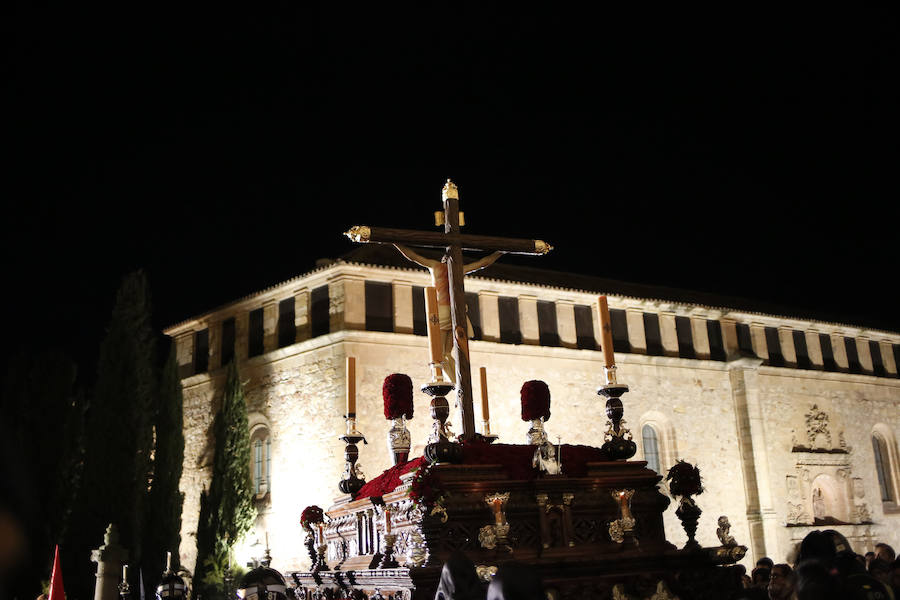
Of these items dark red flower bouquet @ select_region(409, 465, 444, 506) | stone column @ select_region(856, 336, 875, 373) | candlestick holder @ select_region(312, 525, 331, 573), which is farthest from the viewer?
stone column @ select_region(856, 336, 875, 373)

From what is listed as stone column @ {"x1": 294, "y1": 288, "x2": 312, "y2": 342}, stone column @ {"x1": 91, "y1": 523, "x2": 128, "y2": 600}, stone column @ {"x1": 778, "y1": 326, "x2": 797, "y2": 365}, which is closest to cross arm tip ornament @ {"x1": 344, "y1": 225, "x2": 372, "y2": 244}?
stone column @ {"x1": 91, "y1": 523, "x2": 128, "y2": 600}

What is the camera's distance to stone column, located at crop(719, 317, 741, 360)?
83.4 feet

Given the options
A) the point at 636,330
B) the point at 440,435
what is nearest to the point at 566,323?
the point at 636,330

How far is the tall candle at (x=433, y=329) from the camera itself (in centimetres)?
702

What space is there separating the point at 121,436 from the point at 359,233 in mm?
14480

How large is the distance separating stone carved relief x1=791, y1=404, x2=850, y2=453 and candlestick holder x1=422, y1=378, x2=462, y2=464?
2201cm

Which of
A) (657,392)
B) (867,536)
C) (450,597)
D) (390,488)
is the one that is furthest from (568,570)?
(867,536)

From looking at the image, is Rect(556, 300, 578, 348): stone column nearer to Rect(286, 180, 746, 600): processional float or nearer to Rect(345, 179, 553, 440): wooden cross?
Rect(345, 179, 553, 440): wooden cross

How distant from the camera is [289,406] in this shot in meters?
20.3

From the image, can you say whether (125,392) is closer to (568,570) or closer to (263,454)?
(263,454)

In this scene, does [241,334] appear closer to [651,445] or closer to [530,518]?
[651,445]

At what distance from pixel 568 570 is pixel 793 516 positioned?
2121 cm

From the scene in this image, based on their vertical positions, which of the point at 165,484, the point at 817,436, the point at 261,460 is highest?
the point at 817,436

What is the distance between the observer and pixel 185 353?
24109 mm
